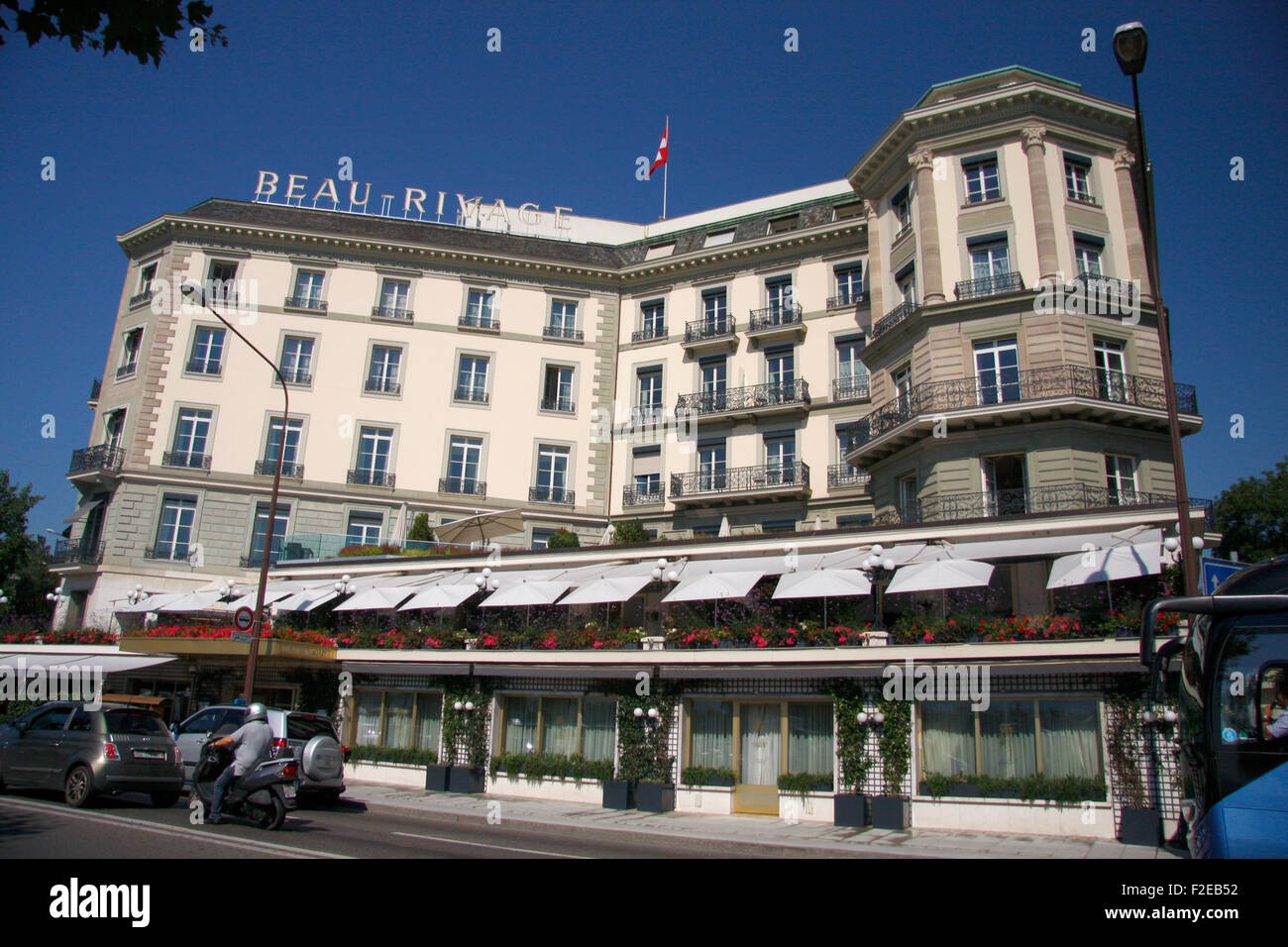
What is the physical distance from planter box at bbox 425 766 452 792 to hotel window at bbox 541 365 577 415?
20746 mm

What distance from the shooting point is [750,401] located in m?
37.0

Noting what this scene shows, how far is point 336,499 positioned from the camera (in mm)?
37219

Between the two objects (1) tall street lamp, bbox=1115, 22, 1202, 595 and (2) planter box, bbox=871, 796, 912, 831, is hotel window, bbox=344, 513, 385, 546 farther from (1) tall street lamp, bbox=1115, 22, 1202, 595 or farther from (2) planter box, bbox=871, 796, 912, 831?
(1) tall street lamp, bbox=1115, 22, 1202, 595

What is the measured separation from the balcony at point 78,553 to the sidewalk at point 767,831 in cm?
2074

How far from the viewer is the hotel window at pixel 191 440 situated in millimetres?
36812

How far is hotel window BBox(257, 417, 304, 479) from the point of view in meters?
37.1

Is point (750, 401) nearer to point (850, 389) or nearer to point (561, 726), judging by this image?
point (850, 389)


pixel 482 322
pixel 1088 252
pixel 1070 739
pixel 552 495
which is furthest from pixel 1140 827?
pixel 482 322

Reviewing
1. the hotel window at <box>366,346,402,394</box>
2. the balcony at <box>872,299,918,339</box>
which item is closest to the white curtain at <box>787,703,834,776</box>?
the balcony at <box>872,299,918,339</box>

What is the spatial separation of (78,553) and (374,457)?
491 inches

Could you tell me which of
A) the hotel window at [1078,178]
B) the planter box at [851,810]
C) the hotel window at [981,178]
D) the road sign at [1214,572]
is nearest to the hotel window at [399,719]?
the planter box at [851,810]

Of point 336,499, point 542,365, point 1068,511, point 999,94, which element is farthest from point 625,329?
point 1068,511

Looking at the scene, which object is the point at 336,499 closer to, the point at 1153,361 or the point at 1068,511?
the point at 1068,511
